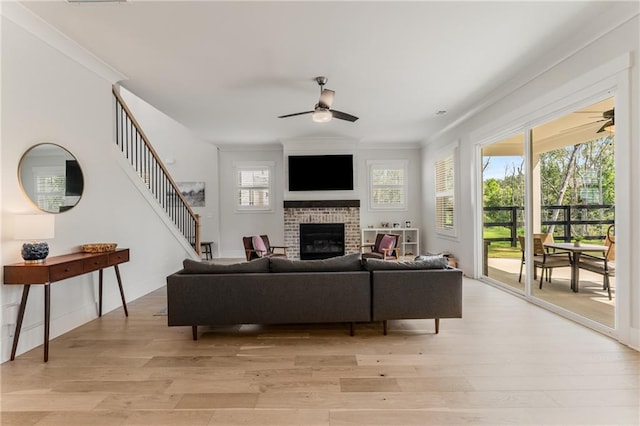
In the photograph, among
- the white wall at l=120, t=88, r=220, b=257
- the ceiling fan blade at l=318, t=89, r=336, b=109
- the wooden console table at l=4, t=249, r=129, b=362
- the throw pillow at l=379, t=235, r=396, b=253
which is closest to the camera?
the wooden console table at l=4, t=249, r=129, b=362

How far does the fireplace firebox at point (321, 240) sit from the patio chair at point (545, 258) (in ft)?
14.0

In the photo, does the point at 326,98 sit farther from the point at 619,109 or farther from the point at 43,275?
the point at 43,275

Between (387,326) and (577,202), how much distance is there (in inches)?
102

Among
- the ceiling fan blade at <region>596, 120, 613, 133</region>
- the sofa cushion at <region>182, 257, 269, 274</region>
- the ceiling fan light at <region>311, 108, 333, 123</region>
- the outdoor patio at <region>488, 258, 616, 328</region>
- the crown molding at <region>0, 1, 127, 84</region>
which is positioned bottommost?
the outdoor patio at <region>488, 258, 616, 328</region>

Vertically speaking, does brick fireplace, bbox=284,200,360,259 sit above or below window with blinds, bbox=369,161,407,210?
below

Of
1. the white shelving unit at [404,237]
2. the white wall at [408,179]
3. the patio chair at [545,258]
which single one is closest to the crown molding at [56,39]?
the patio chair at [545,258]

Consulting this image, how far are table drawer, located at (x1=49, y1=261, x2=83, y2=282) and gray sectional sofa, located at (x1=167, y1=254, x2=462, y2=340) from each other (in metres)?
0.82

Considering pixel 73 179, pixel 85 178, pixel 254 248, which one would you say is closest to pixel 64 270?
pixel 73 179

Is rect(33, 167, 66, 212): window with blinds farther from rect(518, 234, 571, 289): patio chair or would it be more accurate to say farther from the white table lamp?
rect(518, 234, 571, 289): patio chair

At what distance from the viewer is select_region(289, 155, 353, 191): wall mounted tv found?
775 cm

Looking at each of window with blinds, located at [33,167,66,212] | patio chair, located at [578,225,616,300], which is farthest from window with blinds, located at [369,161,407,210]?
window with blinds, located at [33,167,66,212]

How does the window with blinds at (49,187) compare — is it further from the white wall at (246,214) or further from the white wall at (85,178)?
the white wall at (246,214)

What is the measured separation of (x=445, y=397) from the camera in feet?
7.13

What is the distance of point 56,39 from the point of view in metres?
3.21
